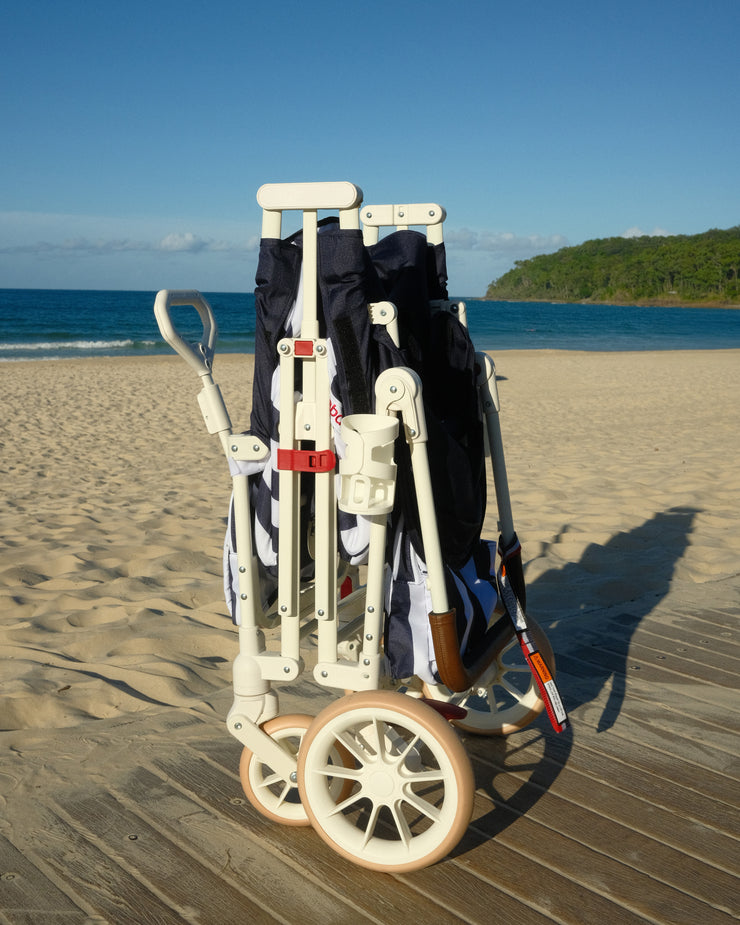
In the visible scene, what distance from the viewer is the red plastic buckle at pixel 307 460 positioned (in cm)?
186

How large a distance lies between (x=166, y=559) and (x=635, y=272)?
11994cm

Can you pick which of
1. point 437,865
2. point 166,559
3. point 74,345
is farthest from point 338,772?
point 74,345

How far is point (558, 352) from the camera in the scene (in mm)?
29141

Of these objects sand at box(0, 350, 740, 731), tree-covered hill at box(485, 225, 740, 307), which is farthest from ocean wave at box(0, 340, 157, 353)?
tree-covered hill at box(485, 225, 740, 307)

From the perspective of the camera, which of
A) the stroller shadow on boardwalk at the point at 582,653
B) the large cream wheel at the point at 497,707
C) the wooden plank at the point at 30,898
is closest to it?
the wooden plank at the point at 30,898

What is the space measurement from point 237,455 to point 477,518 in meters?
0.66

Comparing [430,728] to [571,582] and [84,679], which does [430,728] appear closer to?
[84,679]

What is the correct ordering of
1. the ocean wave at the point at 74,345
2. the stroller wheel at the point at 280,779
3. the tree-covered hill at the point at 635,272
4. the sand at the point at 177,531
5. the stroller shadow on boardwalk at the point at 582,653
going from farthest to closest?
the tree-covered hill at the point at 635,272
the ocean wave at the point at 74,345
the sand at the point at 177,531
the stroller shadow on boardwalk at the point at 582,653
the stroller wheel at the point at 280,779

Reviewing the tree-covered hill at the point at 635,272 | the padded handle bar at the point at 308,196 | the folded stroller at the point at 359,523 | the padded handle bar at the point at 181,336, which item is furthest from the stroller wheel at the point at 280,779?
the tree-covered hill at the point at 635,272

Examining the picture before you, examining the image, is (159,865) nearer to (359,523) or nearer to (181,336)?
(359,523)

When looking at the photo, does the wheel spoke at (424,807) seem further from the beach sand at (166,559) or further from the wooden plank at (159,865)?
the beach sand at (166,559)

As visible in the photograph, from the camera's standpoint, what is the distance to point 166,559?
4719 millimetres

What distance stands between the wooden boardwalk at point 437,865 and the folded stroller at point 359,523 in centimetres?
12

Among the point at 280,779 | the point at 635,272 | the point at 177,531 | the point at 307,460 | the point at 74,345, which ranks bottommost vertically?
the point at 177,531
